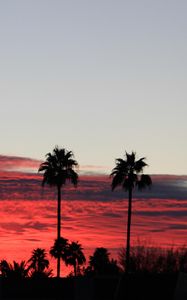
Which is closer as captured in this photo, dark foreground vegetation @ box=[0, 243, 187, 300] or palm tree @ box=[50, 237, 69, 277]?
dark foreground vegetation @ box=[0, 243, 187, 300]

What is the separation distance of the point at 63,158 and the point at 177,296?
137 ft

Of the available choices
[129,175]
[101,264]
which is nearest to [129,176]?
[129,175]

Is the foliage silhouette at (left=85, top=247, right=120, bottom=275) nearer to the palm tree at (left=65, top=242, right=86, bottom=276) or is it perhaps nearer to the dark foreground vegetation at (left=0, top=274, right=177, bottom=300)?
the palm tree at (left=65, top=242, right=86, bottom=276)

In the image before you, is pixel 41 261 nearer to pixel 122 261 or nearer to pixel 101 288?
pixel 122 261

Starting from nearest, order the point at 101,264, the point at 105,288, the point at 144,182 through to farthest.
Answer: the point at 105,288 < the point at 144,182 < the point at 101,264

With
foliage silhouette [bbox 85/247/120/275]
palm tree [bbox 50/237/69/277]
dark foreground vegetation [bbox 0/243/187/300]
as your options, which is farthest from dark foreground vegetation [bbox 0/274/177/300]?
foliage silhouette [bbox 85/247/120/275]

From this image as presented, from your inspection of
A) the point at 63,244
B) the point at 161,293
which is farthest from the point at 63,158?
the point at 161,293

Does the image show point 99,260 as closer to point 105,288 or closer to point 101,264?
point 101,264

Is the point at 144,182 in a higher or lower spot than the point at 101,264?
higher

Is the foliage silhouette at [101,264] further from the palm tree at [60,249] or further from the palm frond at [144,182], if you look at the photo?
the palm frond at [144,182]

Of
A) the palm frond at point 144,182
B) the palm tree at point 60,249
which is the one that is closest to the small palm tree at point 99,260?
the palm tree at point 60,249

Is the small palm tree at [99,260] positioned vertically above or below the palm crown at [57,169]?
below

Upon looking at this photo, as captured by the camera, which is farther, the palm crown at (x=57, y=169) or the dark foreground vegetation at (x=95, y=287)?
the palm crown at (x=57, y=169)

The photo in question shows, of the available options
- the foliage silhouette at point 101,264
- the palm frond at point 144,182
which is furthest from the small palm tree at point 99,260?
the palm frond at point 144,182
